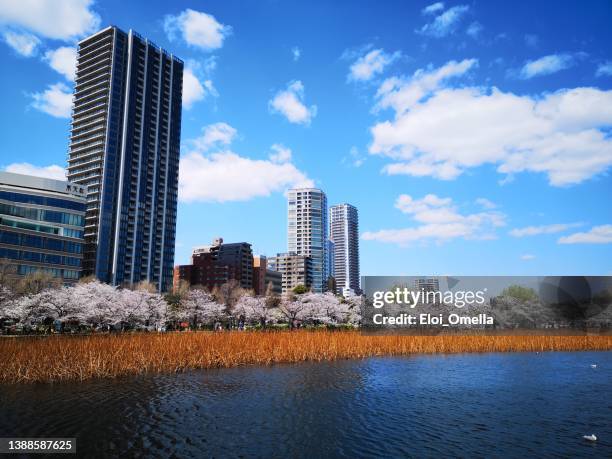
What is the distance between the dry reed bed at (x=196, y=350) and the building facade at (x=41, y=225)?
231 feet

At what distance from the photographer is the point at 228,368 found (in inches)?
1382

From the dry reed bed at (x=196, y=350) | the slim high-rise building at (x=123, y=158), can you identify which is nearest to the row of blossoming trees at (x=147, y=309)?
the dry reed bed at (x=196, y=350)

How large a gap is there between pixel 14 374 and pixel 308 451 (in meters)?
21.2

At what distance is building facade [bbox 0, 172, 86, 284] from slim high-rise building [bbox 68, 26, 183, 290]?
4347 cm

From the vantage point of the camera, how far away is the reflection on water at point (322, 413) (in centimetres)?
1675

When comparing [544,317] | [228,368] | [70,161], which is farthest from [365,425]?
[70,161]

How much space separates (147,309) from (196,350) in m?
40.9

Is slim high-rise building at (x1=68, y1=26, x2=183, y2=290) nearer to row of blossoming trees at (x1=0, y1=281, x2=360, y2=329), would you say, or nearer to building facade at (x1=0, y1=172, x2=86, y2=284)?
building facade at (x1=0, y1=172, x2=86, y2=284)

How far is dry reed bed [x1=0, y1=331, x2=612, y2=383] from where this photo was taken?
28.4 meters

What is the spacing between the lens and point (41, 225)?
103 m

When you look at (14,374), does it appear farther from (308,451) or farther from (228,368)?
(308,451)

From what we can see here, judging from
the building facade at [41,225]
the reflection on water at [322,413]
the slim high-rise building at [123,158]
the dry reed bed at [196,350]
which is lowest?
the reflection on water at [322,413]

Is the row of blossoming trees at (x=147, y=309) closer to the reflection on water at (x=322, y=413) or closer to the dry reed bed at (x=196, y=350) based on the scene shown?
the dry reed bed at (x=196, y=350)

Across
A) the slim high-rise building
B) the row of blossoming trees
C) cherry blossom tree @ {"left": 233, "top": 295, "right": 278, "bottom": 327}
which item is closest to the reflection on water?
the row of blossoming trees
